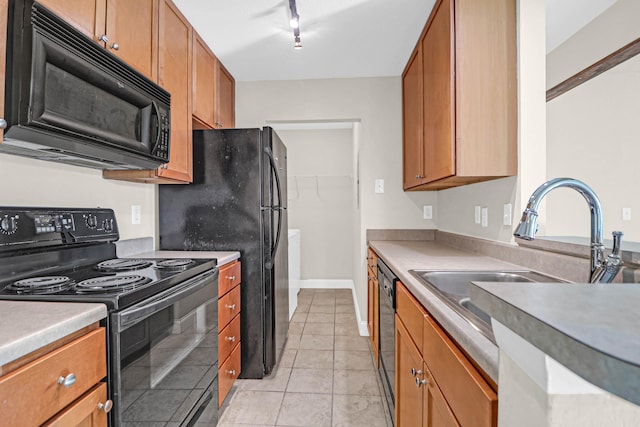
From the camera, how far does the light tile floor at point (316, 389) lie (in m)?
1.78

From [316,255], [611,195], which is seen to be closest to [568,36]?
[611,195]

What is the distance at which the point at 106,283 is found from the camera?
111 cm

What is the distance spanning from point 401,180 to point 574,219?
4.25 ft

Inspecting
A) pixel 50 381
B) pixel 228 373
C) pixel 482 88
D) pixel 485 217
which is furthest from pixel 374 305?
pixel 50 381

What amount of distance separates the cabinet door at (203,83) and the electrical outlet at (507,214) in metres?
2.03

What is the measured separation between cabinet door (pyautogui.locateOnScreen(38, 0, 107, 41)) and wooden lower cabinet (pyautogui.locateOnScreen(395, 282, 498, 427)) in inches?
64.8

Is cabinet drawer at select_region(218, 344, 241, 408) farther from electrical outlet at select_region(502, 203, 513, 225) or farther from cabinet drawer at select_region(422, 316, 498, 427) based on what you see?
electrical outlet at select_region(502, 203, 513, 225)

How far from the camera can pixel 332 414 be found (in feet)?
5.93

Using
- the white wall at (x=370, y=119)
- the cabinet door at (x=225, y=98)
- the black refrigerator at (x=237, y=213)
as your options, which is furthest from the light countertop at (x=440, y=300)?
the cabinet door at (x=225, y=98)

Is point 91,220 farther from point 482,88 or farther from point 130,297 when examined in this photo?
point 482,88

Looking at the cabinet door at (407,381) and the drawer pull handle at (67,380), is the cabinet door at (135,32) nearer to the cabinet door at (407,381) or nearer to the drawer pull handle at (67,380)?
the drawer pull handle at (67,380)

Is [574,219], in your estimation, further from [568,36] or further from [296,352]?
[296,352]

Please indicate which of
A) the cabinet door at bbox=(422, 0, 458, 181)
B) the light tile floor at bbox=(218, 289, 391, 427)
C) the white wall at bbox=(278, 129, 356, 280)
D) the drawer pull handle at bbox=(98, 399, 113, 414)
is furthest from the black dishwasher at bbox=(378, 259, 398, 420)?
the white wall at bbox=(278, 129, 356, 280)

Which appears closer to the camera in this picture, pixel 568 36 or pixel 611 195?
pixel 611 195
